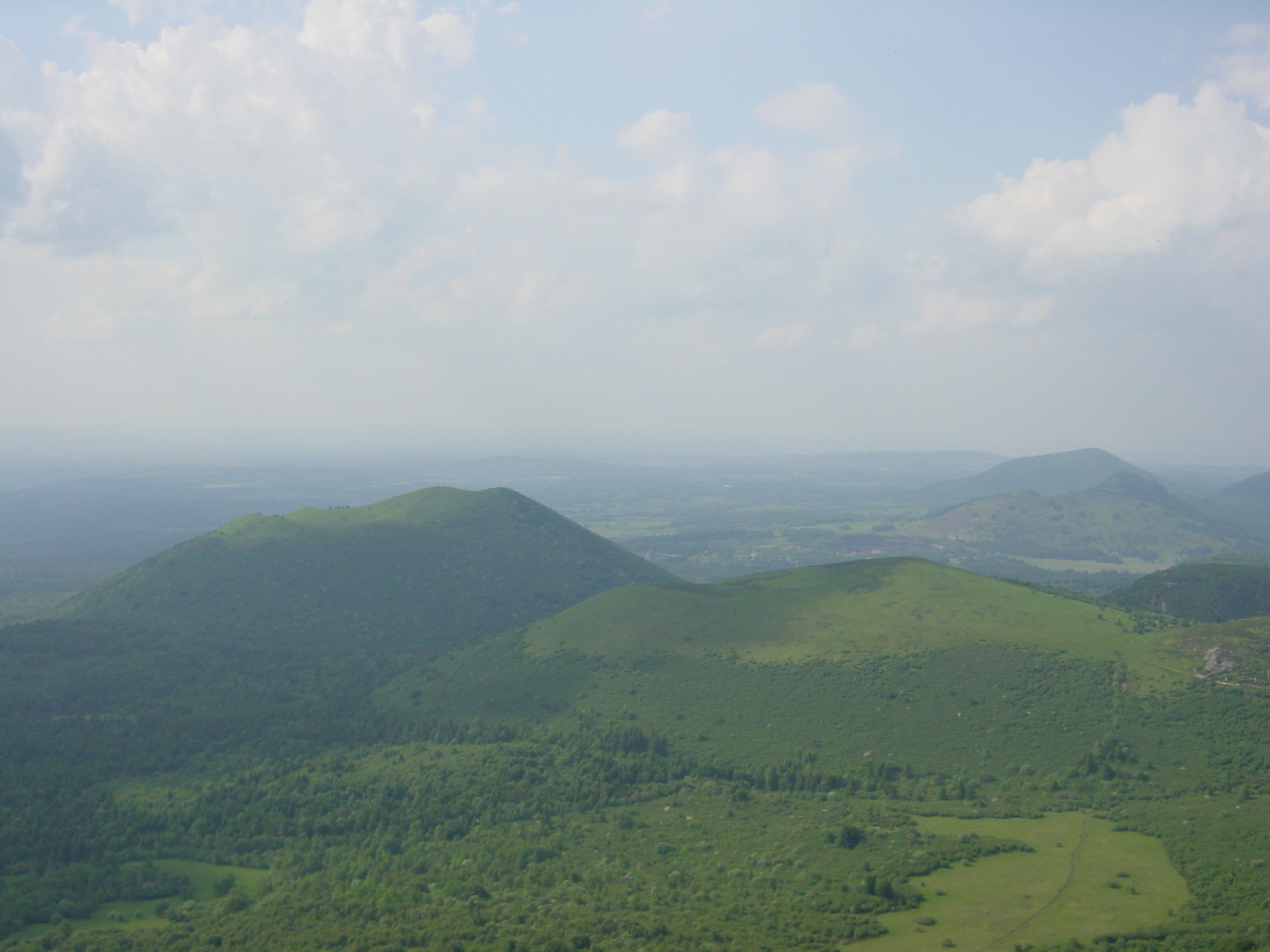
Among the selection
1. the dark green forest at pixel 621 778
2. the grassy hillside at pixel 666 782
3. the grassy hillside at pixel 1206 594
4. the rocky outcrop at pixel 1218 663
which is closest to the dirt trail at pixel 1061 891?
the grassy hillside at pixel 666 782

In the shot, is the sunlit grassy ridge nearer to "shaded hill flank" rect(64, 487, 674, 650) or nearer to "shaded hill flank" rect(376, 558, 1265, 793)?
"shaded hill flank" rect(376, 558, 1265, 793)

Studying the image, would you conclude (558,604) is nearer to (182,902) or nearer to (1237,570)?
(182,902)

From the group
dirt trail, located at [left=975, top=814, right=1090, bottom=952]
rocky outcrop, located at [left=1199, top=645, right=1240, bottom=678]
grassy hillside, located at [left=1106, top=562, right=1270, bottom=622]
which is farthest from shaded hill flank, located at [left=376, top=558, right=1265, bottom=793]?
grassy hillside, located at [left=1106, top=562, right=1270, bottom=622]

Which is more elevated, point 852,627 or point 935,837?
point 852,627

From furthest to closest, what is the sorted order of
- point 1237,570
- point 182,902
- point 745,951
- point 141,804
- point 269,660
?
1. point 1237,570
2. point 269,660
3. point 141,804
4. point 182,902
5. point 745,951

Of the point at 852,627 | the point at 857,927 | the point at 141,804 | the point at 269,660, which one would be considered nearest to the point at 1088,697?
the point at 852,627

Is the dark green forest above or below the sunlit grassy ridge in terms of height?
below

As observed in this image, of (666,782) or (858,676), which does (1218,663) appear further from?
(666,782)

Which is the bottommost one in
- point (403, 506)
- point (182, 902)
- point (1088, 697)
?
point (182, 902)
